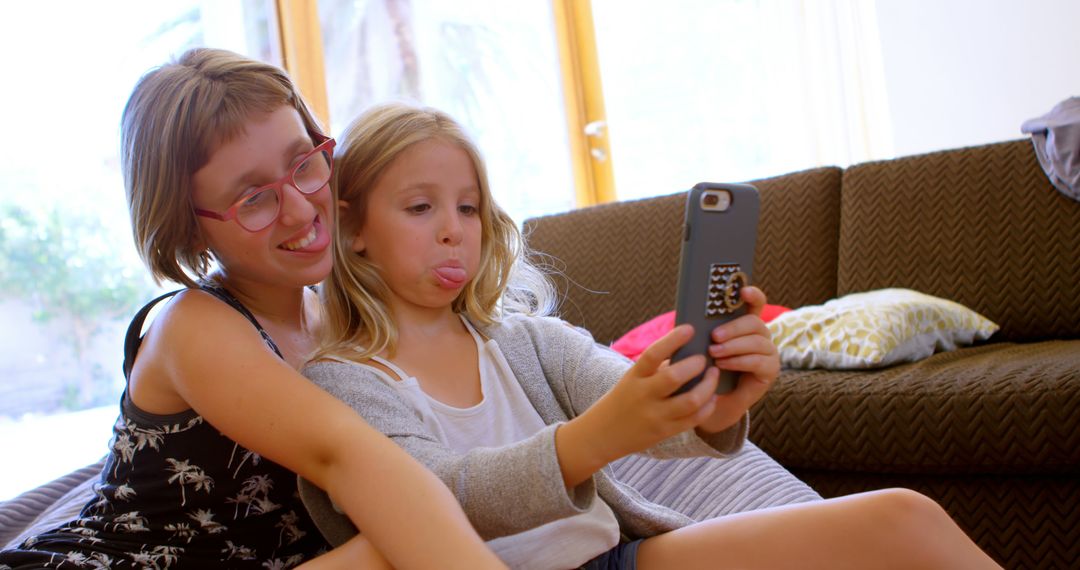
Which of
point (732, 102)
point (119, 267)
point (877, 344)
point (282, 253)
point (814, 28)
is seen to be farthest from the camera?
point (732, 102)

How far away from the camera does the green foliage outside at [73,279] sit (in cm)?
265

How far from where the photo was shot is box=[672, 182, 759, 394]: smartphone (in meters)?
0.76

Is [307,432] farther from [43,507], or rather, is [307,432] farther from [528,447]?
[43,507]

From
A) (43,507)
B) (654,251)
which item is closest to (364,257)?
(43,507)

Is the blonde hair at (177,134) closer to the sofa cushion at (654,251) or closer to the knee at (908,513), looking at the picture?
the knee at (908,513)

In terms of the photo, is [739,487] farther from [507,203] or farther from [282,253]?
[507,203]

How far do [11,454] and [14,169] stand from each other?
2.75 ft

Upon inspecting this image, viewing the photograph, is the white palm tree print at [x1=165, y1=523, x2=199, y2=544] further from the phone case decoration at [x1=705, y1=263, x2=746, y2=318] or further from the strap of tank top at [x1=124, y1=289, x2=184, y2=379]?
the phone case decoration at [x1=705, y1=263, x2=746, y2=318]

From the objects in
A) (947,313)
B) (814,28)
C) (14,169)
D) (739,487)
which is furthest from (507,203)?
(739,487)

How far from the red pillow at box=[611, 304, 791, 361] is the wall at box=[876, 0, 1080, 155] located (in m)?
1.80

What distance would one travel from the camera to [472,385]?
108cm

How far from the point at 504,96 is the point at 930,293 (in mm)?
2493

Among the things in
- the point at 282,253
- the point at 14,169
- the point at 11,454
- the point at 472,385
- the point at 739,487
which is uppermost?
the point at 14,169

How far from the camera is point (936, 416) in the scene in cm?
146
